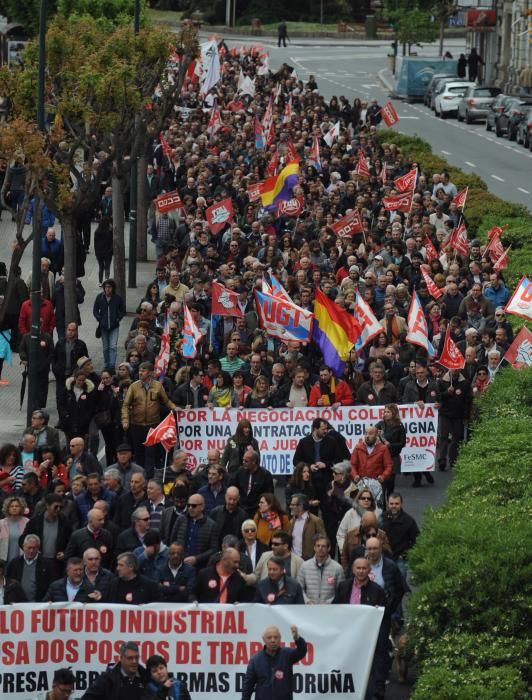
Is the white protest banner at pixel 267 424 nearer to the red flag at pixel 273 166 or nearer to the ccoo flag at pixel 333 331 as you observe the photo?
the ccoo flag at pixel 333 331

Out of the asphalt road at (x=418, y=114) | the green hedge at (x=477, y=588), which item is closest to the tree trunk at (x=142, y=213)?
the asphalt road at (x=418, y=114)

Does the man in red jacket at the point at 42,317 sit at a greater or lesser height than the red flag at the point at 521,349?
lesser

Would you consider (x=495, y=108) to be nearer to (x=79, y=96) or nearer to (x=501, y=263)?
(x=501, y=263)

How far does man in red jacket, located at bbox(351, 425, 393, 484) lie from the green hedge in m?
1.31

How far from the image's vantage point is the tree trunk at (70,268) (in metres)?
24.8

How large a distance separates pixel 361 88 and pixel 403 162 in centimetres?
3732

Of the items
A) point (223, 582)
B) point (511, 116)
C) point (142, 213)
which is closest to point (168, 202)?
point (142, 213)

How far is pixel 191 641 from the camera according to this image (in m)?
13.1

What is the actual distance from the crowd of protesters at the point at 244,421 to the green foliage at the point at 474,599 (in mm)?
426

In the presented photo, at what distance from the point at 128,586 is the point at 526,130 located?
144 ft

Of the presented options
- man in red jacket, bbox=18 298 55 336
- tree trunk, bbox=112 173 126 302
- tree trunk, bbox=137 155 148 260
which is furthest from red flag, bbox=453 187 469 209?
man in red jacket, bbox=18 298 55 336

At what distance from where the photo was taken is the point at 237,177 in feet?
112

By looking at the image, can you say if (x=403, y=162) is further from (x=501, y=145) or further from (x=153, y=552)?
(x=153, y=552)

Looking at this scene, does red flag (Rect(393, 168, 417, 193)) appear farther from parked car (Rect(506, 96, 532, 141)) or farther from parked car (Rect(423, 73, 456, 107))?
parked car (Rect(423, 73, 456, 107))
